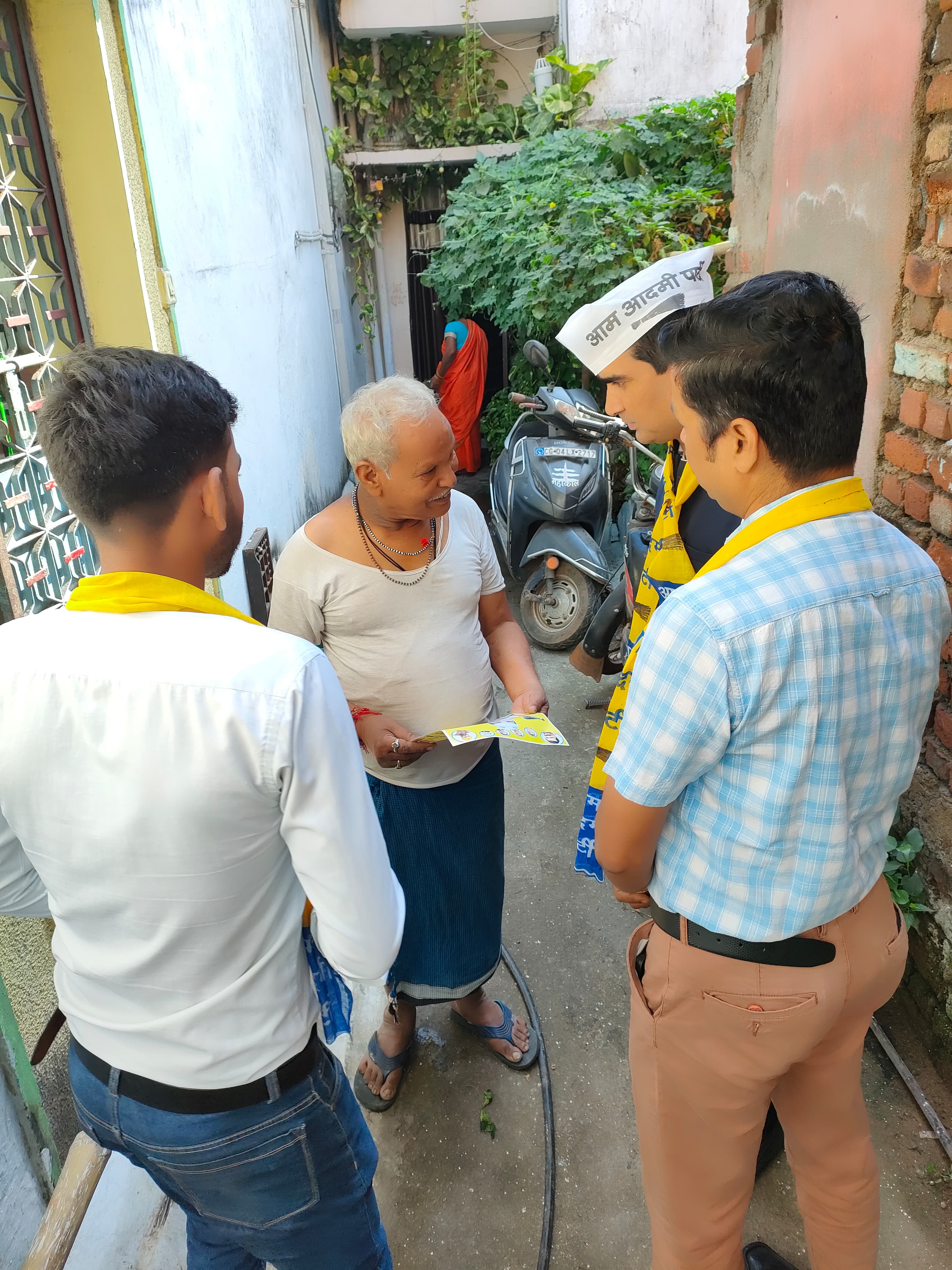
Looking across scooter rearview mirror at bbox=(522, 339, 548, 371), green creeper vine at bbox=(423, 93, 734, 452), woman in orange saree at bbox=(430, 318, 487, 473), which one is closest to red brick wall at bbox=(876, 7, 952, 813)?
scooter rearview mirror at bbox=(522, 339, 548, 371)

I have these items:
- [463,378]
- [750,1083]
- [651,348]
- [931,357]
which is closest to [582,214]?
[463,378]

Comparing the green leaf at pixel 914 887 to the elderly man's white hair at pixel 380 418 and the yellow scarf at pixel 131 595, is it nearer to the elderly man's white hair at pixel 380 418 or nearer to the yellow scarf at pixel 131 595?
Answer: the elderly man's white hair at pixel 380 418

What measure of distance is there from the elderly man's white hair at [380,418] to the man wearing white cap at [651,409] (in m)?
0.37

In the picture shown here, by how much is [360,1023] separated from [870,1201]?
56.6 inches

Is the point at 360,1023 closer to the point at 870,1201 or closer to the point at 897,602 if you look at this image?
the point at 870,1201

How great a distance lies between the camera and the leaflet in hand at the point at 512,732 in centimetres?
156

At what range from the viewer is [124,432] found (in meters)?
0.96

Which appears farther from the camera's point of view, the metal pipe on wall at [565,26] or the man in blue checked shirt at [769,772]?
the metal pipe on wall at [565,26]

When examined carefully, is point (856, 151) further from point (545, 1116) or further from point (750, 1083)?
point (545, 1116)

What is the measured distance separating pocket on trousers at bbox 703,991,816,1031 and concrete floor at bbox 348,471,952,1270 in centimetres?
29

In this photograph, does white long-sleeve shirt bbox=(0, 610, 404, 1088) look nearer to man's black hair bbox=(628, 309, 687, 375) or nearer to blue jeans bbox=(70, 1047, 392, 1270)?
blue jeans bbox=(70, 1047, 392, 1270)

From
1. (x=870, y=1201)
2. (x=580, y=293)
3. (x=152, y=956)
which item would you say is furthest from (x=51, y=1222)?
(x=580, y=293)

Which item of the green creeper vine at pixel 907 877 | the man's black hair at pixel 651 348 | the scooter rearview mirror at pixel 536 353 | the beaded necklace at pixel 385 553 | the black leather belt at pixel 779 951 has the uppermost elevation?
the man's black hair at pixel 651 348

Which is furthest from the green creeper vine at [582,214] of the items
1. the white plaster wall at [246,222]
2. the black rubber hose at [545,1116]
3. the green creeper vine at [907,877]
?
the black rubber hose at [545,1116]
